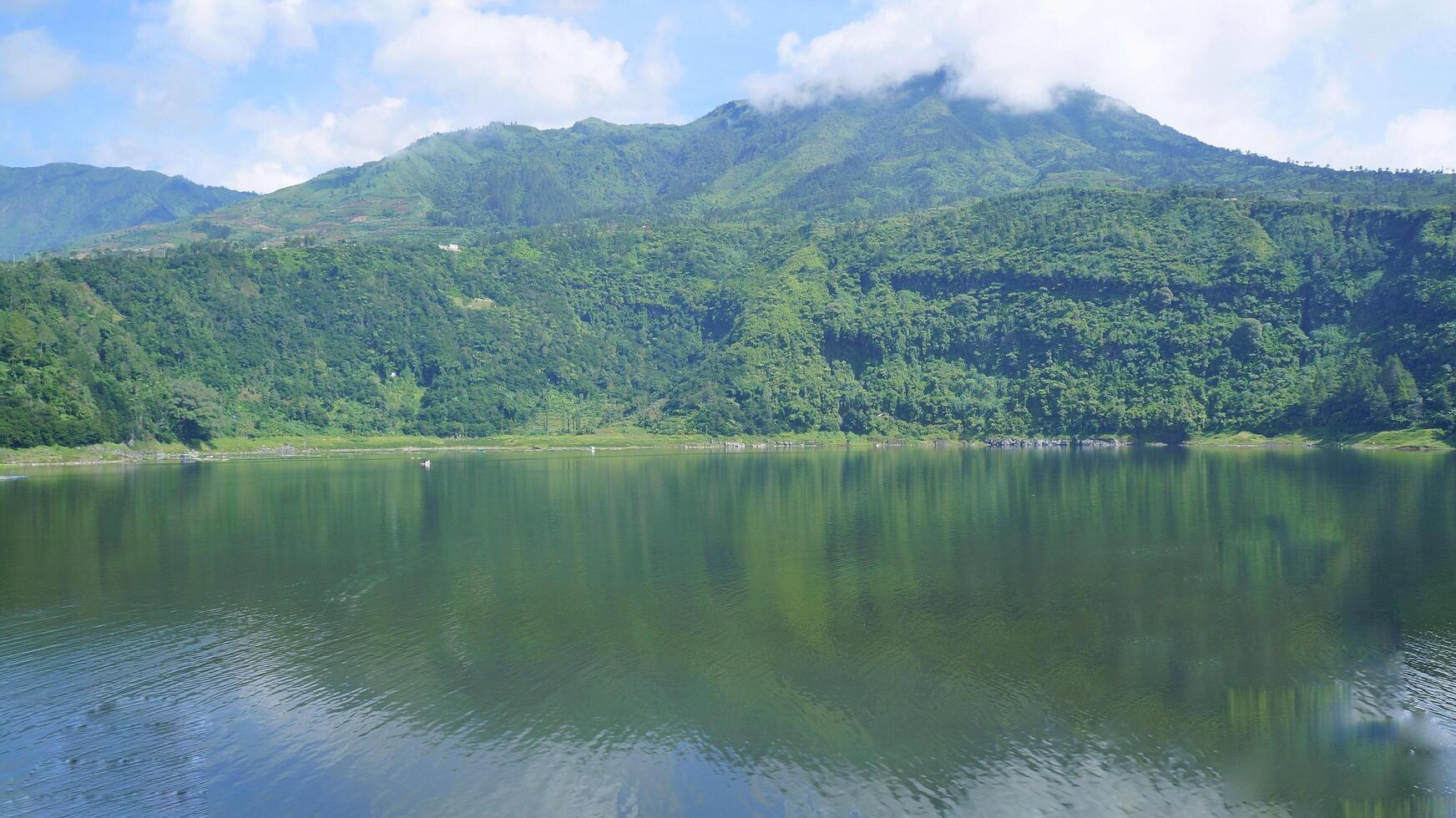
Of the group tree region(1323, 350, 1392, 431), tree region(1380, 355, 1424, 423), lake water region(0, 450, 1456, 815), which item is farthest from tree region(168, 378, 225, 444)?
tree region(1380, 355, 1424, 423)

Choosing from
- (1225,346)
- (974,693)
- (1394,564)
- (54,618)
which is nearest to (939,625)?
(974,693)

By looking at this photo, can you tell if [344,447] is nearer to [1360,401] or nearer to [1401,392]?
[1360,401]

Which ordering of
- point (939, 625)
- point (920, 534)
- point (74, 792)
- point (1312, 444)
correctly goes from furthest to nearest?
1. point (1312, 444)
2. point (920, 534)
3. point (939, 625)
4. point (74, 792)

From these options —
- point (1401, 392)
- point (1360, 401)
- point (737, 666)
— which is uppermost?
point (1401, 392)

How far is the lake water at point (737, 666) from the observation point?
74.2ft

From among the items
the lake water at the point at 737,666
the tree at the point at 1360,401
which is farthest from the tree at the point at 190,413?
the tree at the point at 1360,401

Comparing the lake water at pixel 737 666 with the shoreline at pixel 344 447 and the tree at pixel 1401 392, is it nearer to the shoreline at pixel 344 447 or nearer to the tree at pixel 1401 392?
the shoreline at pixel 344 447

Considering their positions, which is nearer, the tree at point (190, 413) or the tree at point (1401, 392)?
the tree at point (1401, 392)

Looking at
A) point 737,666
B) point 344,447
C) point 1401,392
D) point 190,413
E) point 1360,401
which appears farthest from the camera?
point 344,447

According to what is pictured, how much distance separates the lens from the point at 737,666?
31.9 metres

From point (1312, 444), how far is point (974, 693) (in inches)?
6333

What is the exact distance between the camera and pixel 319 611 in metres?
40.0

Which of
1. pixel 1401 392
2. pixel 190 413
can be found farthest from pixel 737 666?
pixel 190 413

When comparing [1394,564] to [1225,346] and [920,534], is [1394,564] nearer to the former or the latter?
[920,534]
